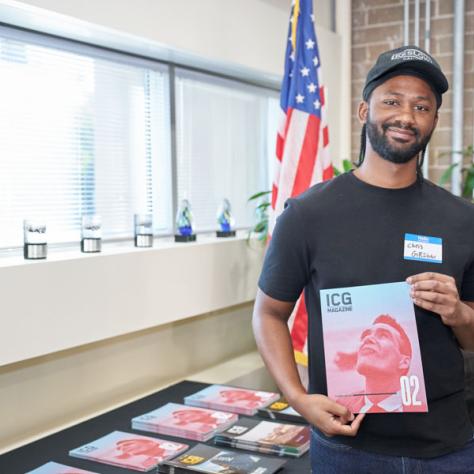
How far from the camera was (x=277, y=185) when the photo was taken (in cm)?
282

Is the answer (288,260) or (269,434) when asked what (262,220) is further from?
(288,260)

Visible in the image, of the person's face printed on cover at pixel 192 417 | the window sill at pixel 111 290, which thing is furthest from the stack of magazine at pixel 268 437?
the window sill at pixel 111 290

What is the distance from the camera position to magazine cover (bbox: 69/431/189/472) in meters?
1.81

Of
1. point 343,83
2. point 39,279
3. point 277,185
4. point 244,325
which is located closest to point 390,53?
point 39,279

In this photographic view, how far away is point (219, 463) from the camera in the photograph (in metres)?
1.78

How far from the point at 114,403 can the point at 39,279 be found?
2.41 feet

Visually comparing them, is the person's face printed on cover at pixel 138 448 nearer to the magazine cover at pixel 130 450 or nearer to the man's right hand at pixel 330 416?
the magazine cover at pixel 130 450

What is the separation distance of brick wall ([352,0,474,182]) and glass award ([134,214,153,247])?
174cm

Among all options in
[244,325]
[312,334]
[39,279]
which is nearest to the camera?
[312,334]

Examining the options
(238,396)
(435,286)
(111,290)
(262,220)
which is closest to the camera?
(435,286)

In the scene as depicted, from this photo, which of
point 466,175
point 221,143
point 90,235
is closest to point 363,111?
point 90,235

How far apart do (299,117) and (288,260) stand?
1710 millimetres

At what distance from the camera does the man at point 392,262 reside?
1.16 m

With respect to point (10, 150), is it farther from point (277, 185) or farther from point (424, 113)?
point (424, 113)
